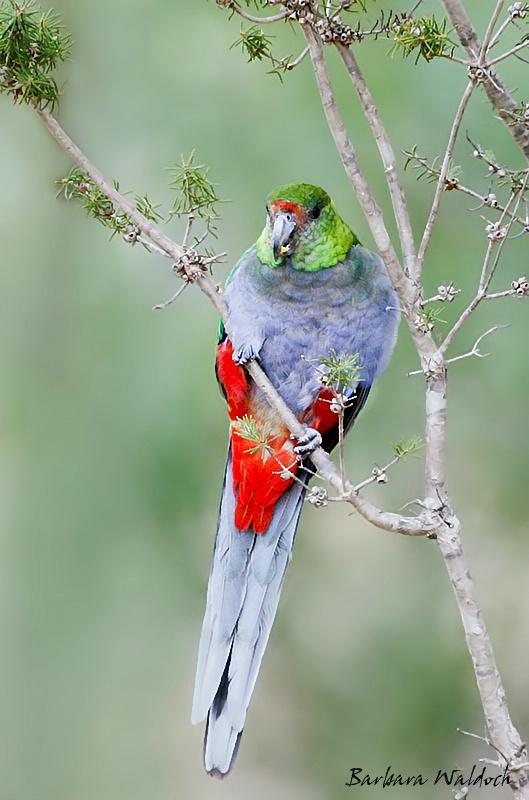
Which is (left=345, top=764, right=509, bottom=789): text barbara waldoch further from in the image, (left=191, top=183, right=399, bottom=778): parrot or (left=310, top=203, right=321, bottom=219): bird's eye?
(left=310, top=203, right=321, bottom=219): bird's eye

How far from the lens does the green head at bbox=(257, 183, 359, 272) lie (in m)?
2.35

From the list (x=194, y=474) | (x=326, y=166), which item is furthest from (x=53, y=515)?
(x=326, y=166)

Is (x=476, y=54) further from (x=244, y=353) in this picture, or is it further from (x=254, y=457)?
(x=254, y=457)

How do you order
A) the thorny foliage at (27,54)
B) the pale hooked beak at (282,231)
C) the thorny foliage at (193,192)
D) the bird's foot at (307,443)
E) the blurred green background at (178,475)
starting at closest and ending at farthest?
the thorny foliage at (27,54) → the thorny foliage at (193,192) → the bird's foot at (307,443) → the pale hooked beak at (282,231) → the blurred green background at (178,475)

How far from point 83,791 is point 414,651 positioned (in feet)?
4.95

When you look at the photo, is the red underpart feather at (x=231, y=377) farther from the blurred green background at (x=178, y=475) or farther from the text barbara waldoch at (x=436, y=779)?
the text barbara waldoch at (x=436, y=779)

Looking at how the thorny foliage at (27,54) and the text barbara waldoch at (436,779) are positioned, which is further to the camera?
the text barbara waldoch at (436,779)

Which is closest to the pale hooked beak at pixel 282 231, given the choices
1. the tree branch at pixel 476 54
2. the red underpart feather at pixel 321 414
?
the red underpart feather at pixel 321 414

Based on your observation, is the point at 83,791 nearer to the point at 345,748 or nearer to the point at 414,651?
the point at 345,748

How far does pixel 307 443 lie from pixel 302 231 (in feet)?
1.91

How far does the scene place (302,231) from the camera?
2.41 metres

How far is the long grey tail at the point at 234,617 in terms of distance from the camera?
2238 millimetres

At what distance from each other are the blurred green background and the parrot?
2.66 ft

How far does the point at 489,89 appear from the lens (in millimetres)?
1857
